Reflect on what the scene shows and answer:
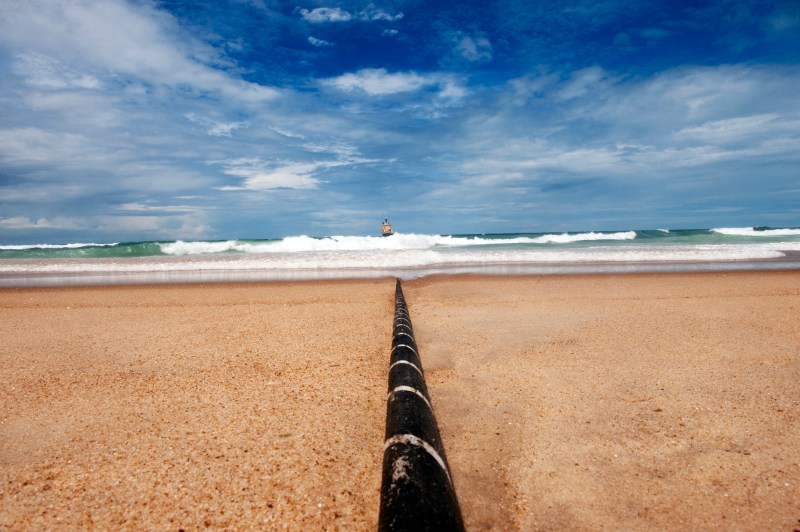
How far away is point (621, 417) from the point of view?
9.68ft

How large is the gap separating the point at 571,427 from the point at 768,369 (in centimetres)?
257

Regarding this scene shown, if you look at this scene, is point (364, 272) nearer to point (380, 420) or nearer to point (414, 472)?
point (380, 420)

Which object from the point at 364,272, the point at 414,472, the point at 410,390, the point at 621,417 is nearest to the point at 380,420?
the point at 410,390

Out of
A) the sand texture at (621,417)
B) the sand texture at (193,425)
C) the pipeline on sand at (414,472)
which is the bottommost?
the sand texture at (621,417)

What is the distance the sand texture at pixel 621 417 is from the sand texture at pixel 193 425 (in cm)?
74

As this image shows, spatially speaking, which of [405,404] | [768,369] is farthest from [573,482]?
[768,369]

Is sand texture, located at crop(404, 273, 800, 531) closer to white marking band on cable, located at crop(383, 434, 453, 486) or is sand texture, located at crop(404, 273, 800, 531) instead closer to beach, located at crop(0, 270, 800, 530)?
beach, located at crop(0, 270, 800, 530)

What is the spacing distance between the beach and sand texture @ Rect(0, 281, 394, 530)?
2 cm

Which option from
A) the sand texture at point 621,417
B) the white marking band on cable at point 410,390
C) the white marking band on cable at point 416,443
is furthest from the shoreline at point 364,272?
the white marking band on cable at point 416,443

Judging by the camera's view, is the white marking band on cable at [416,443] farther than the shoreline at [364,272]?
No

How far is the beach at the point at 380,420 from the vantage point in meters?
2.02

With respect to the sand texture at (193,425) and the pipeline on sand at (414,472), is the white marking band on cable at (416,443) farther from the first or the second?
the sand texture at (193,425)

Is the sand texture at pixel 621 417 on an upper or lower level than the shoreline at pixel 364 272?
lower

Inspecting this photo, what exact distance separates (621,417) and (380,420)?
181cm
